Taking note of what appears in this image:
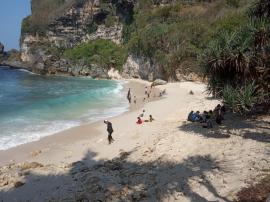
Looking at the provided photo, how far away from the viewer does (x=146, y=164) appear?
575 inches

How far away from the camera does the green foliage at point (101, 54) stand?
84438mm

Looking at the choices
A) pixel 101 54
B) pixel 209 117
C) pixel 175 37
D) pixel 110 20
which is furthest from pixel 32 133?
pixel 110 20

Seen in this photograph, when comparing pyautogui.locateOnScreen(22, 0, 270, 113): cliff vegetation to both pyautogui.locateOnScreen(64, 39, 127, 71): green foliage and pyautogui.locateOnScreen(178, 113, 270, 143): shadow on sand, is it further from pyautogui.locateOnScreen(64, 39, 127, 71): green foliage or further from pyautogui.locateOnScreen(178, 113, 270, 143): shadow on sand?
pyautogui.locateOnScreen(178, 113, 270, 143): shadow on sand

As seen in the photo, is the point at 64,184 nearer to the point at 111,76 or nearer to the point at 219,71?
the point at 219,71

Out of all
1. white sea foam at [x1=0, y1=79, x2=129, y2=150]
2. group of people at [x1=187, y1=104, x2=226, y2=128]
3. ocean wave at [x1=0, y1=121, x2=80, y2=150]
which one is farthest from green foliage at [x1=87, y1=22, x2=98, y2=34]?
group of people at [x1=187, y1=104, x2=226, y2=128]

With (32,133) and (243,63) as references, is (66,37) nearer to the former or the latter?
(32,133)

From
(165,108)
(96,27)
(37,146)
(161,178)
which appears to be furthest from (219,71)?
(96,27)

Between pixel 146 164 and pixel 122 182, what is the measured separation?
2.15 m

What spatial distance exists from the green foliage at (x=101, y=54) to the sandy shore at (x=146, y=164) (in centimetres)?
5938

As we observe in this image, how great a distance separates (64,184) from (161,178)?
3173 millimetres

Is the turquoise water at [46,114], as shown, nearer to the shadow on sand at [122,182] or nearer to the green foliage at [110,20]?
the shadow on sand at [122,182]

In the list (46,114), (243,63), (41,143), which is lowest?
(41,143)

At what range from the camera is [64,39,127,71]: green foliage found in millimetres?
84438

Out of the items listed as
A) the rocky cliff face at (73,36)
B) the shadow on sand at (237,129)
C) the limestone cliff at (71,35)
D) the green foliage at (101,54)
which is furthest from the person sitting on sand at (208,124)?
the limestone cliff at (71,35)
